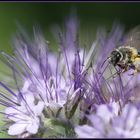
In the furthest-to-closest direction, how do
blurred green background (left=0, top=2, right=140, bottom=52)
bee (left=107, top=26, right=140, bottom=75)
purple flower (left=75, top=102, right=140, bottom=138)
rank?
1. blurred green background (left=0, top=2, right=140, bottom=52)
2. bee (left=107, top=26, right=140, bottom=75)
3. purple flower (left=75, top=102, right=140, bottom=138)

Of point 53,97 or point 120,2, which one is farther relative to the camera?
point 120,2

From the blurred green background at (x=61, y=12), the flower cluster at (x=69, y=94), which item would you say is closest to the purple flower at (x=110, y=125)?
the flower cluster at (x=69, y=94)

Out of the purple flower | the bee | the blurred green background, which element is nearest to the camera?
the purple flower

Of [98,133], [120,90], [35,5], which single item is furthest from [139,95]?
[35,5]

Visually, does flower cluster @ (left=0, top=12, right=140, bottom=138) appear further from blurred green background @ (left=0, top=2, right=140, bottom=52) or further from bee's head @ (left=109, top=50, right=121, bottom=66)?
blurred green background @ (left=0, top=2, right=140, bottom=52)

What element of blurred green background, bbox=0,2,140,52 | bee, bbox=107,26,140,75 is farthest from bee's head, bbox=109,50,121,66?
blurred green background, bbox=0,2,140,52

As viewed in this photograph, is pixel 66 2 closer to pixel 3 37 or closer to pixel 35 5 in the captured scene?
pixel 35 5

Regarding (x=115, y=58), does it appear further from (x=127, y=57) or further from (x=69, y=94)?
(x=69, y=94)

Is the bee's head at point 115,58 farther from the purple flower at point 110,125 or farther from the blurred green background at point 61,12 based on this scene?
the blurred green background at point 61,12
